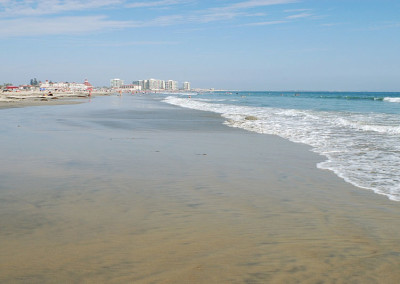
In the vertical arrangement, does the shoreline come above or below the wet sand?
above

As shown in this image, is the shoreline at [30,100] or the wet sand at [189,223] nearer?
the wet sand at [189,223]

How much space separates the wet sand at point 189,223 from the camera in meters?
3.20

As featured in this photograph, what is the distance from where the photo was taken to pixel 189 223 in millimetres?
4371

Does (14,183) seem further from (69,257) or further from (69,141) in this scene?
(69,141)

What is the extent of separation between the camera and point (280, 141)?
11820 millimetres

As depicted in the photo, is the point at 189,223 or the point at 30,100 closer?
the point at 189,223

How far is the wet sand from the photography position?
3201 millimetres

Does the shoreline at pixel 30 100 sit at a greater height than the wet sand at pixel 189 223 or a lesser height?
greater

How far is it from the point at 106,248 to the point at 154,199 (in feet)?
5.73

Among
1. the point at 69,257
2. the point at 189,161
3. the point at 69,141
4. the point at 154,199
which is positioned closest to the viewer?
the point at 69,257

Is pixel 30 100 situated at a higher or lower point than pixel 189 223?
higher

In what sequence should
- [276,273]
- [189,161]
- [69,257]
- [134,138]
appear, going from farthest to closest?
1. [134,138]
2. [189,161]
3. [69,257]
4. [276,273]

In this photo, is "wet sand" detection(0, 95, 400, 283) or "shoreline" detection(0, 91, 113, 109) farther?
"shoreline" detection(0, 91, 113, 109)

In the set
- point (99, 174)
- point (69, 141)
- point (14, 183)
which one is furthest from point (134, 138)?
point (14, 183)
